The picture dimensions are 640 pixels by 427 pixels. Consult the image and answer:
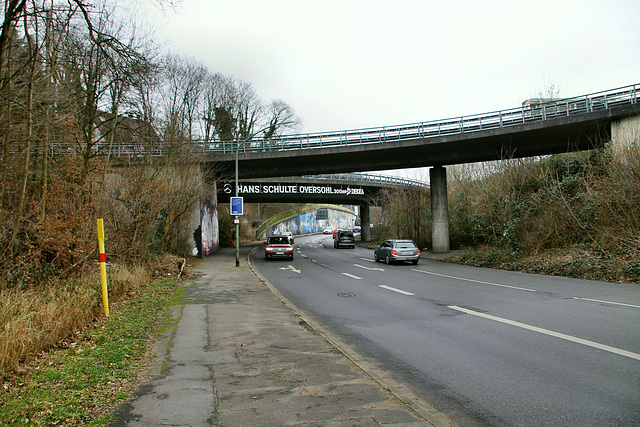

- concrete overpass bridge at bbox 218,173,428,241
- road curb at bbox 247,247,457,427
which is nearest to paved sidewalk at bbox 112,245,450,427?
road curb at bbox 247,247,457,427

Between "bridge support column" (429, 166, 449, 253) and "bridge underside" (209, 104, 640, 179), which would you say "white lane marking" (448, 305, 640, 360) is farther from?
"bridge support column" (429, 166, 449, 253)

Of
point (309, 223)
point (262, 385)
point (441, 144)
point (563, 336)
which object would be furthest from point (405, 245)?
point (309, 223)

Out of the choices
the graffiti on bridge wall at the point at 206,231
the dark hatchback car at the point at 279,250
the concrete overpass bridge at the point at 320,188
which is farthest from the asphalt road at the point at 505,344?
the concrete overpass bridge at the point at 320,188

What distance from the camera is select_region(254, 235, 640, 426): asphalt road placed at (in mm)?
4461

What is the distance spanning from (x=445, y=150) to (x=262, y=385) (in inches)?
1077

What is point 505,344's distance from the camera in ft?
22.9

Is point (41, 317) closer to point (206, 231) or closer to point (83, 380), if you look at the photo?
point (83, 380)

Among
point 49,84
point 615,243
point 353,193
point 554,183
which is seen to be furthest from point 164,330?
point 353,193

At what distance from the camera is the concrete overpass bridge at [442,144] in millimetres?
23625

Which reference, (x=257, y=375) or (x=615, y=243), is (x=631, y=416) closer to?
(x=257, y=375)

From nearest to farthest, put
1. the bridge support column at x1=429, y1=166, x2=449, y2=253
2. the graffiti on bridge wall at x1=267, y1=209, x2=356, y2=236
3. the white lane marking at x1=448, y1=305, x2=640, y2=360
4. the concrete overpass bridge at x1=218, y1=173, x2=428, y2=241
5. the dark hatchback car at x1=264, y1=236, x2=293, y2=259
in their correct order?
the white lane marking at x1=448, y1=305, x2=640, y2=360 → the dark hatchback car at x1=264, y1=236, x2=293, y2=259 → the bridge support column at x1=429, y1=166, x2=449, y2=253 → the concrete overpass bridge at x1=218, y1=173, x2=428, y2=241 → the graffiti on bridge wall at x1=267, y1=209, x2=356, y2=236

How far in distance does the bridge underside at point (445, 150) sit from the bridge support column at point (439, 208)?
1.16 meters

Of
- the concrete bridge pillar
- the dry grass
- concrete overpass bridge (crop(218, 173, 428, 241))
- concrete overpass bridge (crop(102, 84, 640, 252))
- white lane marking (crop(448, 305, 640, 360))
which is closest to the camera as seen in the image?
the dry grass

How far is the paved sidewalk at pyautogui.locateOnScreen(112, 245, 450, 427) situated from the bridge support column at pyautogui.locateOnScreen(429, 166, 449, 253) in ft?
84.4
